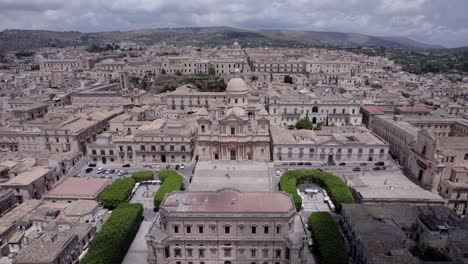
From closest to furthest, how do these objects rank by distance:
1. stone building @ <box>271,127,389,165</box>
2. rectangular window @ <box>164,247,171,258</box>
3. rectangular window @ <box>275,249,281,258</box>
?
rectangular window @ <box>275,249,281,258</box>
rectangular window @ <box>164,247,171,258</box>
stone building @ <box>271,127,389,165</box>

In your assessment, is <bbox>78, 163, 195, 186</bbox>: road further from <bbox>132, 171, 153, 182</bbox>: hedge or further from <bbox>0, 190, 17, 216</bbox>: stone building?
<bbox>0, 190, 17, 216</bbox>: stone building

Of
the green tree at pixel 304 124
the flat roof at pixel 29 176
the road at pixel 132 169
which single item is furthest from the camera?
the green tree at pixel 304 124

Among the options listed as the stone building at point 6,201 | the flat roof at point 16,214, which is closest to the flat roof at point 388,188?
the flat roof at point 16,214

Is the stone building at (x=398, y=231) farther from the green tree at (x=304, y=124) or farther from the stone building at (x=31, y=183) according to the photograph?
the stone building at (x=31, y=183)

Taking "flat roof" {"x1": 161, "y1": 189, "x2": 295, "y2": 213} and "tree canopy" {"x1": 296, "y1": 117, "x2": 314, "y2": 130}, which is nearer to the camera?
"flat roof" {"x1": 161, "y1": 189, "x2": 295, "y2": 213}

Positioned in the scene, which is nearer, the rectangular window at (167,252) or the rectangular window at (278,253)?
the rectangular window at (278,253)

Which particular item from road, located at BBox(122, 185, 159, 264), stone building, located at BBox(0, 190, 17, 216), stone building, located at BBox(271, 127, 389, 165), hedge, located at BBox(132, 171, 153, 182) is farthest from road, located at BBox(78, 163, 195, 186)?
stone building, located at BBox(271, 127, 389, 165)

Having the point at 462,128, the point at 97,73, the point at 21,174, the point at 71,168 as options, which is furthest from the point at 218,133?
the point at 97,73
